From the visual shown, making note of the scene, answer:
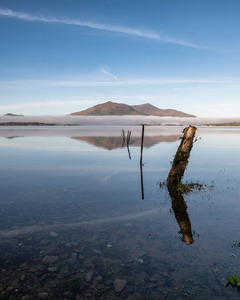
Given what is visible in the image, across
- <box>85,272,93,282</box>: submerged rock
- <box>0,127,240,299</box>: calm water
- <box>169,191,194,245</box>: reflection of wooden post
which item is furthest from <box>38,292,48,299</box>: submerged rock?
<box>169,191,194,245</box>: reflection of wooden post

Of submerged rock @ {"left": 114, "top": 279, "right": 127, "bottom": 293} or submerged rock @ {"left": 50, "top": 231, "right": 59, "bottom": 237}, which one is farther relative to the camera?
submerged rock @ {"left": 50, "top": 231, "right": 59, "bottom": 237}

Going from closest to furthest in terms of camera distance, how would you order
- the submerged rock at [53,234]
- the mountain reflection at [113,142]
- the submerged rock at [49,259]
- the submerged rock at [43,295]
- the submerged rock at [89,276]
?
the submerged rock at [43,295] → the submerged rock at [89,276] → the submerged rock at [49,259] → the submerged rock at [53,234] → the mountain reflection at [113,142]

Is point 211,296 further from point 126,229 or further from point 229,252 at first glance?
point 126,229

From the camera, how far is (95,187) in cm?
1744

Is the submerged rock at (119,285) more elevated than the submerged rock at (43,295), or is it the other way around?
the submerged rock at (43,295)

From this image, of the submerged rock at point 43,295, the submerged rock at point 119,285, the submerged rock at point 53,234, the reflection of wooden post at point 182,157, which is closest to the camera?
the submerged rock at point 43,295

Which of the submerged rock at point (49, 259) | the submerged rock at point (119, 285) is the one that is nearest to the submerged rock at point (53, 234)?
the submerged rock at point (49, 259)

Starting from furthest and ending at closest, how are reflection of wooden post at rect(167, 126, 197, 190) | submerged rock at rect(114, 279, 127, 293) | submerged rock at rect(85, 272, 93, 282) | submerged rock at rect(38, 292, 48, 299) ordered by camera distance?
reflection of wooden post at rect(167, 126, 197, 190)
submerged rock at rect(85, 272, 93, 282)
submerged rock at rect(114, 279, 127, 293)
submerged rock at rect(38, 292, 48, 299)

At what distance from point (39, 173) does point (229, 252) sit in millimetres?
18100

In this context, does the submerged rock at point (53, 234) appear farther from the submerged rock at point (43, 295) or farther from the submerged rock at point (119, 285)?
the submerged rock at point (119, 285)

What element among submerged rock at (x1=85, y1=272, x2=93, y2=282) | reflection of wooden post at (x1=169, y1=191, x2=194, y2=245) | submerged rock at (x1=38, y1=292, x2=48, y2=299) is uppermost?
submerged rock at (x1=38, y1=292, x2=48, y2=299)

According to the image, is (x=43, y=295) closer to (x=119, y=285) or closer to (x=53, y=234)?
(x=119, y=285)

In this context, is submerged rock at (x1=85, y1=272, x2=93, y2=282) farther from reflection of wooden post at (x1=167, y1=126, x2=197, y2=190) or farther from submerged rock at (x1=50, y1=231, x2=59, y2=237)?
reflection of wooden post at (x1=167, y1=126, x2=197, y2=190)

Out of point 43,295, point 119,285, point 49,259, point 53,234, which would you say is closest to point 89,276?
point 119,285
